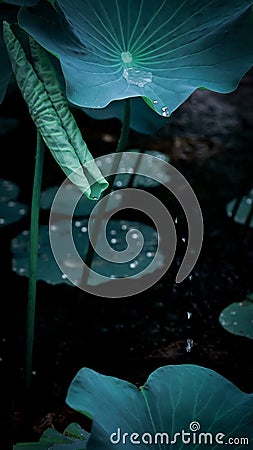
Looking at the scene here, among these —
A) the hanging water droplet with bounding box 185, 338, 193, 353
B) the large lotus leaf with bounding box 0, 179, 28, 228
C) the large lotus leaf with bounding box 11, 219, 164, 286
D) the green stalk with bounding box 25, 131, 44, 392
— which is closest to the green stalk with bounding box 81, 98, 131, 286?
the large lotus leaf with bounding box 11, 219, 164, 286

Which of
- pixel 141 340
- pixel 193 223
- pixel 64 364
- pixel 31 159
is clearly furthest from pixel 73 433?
pixel 31 159

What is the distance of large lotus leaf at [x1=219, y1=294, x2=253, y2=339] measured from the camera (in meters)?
1.58

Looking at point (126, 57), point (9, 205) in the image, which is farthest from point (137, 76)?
point (9, 205)

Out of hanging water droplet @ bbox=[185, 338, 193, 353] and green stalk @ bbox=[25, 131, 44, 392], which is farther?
hanging water droplet @ bbox=[185, 338, 193, 353]

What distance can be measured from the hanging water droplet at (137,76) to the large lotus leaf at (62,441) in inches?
23.0

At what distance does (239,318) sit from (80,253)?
424 mm

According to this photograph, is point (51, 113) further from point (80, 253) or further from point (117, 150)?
point (80, 253)

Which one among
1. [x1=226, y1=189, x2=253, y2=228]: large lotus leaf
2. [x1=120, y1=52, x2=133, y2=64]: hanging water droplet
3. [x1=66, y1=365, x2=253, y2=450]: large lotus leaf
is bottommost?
[x1=66, y1=365, x2=253, y2=450]: large lotus leaf

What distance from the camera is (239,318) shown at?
1612mm

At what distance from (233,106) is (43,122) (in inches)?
70.6

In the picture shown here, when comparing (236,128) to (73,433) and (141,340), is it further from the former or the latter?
(73,433)

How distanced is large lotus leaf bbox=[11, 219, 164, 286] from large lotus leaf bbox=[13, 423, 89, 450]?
0.46 m

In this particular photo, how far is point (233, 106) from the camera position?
9.29 feet

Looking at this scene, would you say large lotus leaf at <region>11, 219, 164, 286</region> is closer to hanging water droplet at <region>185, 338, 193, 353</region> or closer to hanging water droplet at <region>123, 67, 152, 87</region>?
hanging water droplet at <region>185, 338, 193, 353</region>
